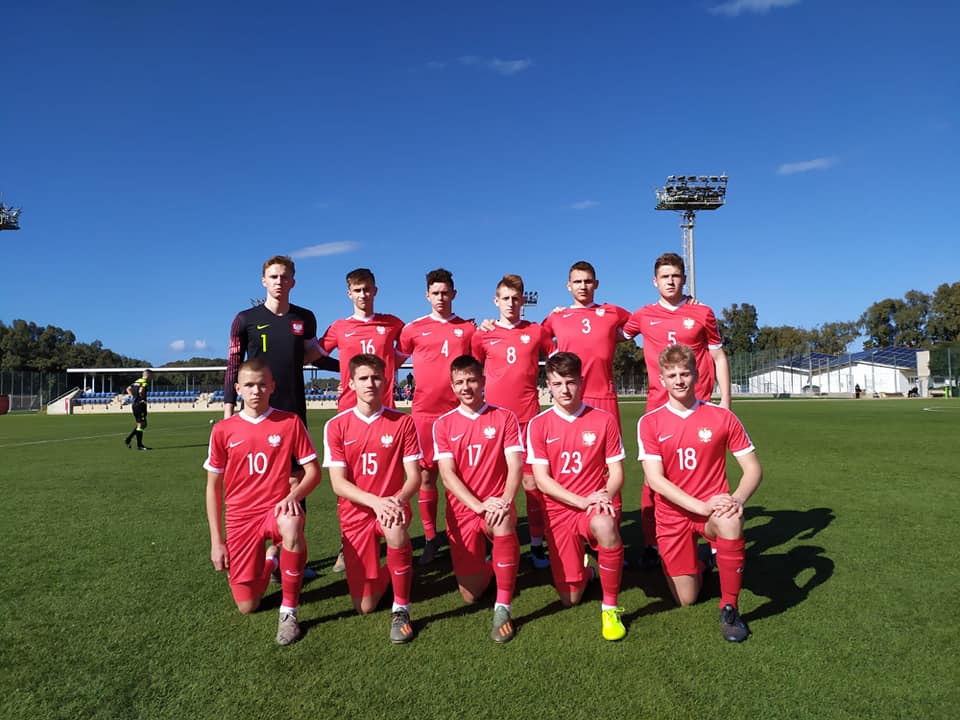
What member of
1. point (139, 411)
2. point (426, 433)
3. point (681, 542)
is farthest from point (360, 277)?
point (139, 411)

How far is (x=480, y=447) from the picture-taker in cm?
405

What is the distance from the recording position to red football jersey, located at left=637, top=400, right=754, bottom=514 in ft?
12.4

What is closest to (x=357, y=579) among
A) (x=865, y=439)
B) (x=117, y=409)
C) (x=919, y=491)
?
(x=919, y=491)

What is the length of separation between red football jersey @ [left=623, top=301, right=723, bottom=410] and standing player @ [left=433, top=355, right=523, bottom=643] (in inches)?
56.9

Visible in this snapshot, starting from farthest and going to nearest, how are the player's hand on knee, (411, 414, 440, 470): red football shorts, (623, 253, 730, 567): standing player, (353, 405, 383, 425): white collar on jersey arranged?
(411, 414, 440, 470): red football shorts, (623, 253, 730, 567): standing player, (353, 405, 383, 425): white collar on jersey, the player's hand on knee

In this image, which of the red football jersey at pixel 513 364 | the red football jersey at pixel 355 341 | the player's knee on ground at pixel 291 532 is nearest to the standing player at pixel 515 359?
the red football jersey at pixel 513 364

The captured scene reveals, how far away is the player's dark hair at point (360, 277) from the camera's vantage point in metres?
4.86

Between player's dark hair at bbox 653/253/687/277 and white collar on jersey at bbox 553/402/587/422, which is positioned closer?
white collar on jersey at bbox 553/402/587/422

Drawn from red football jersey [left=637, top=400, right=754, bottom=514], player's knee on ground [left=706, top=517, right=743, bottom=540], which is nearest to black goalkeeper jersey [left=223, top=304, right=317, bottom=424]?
red football jersey [left=637, top=400, right=754, bottom=514]

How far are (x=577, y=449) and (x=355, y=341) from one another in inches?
81.2

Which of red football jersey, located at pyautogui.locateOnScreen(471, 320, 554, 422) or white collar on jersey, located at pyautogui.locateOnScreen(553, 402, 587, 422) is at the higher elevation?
red football jersey, located at pyautogui.locateOnScreen(471, 320, 554, 422)

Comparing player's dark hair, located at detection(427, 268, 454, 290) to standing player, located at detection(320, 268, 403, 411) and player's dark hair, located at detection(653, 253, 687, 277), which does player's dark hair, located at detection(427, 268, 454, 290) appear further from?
player's dark hair, located at detection(653, 253, 687, 277)

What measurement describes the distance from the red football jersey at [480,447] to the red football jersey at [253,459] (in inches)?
35.4

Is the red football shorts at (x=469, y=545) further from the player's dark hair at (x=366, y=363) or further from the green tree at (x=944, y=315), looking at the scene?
the green tree at (x=944, y=315)
